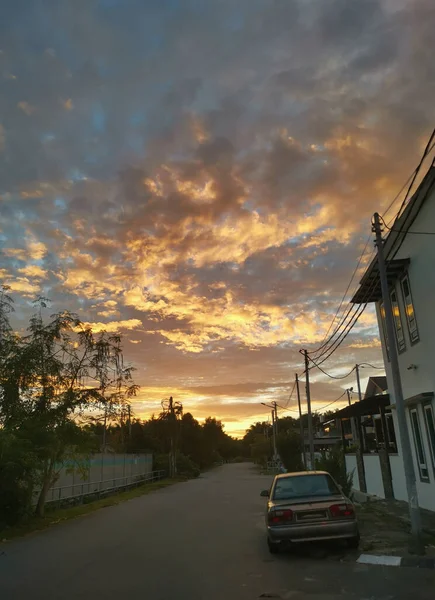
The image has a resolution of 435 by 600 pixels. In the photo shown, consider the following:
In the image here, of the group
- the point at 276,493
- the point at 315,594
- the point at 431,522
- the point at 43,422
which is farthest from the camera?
the point at 43,422

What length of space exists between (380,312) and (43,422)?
13201mm

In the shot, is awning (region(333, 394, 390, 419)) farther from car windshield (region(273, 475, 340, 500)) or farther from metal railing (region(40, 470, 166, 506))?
metal railing (region(40, 470, 166, 506))

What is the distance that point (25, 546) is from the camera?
515 inches

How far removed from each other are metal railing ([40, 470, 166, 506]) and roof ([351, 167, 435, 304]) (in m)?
15.6

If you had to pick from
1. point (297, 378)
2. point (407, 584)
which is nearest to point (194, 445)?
point (297, 378)

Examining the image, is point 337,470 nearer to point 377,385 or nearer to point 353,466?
point 353,466

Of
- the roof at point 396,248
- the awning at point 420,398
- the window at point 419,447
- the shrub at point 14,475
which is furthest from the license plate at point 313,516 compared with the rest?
the shrub at point 14,475

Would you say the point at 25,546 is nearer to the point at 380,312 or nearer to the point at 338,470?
the point at 338,470

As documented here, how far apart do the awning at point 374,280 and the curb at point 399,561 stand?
327 inches

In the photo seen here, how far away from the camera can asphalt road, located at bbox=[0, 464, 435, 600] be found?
7.32 meters

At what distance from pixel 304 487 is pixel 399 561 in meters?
2.69

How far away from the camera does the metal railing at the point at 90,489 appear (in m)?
23.0

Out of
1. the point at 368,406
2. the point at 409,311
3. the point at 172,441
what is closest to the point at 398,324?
the point at 409,311

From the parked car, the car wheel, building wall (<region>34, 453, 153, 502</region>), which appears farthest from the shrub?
the car wheel
